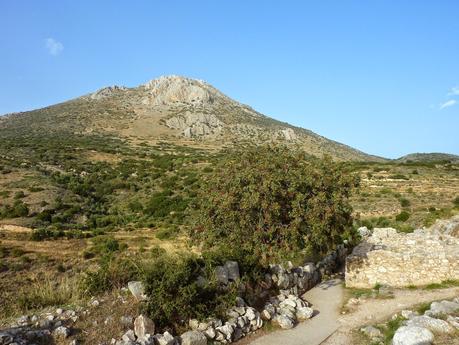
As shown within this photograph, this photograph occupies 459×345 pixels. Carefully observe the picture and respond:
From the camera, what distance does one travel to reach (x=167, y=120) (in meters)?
110

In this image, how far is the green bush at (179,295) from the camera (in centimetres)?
1134

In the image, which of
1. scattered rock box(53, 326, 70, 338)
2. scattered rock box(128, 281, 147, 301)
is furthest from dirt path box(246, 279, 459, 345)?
scattered rock box(53, 326, 70, 338)

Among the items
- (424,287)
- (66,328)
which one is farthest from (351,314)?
(66,328)

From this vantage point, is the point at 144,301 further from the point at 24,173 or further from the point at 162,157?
the point at 162,157

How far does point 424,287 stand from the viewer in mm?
16641

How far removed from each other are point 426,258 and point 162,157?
56121mm

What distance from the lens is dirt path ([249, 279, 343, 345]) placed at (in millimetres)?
12070

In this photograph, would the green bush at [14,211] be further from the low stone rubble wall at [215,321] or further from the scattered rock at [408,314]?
the scattered rock at [408,314]

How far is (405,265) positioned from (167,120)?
97237mm

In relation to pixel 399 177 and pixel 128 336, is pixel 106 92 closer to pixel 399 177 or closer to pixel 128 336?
pixel 399 177

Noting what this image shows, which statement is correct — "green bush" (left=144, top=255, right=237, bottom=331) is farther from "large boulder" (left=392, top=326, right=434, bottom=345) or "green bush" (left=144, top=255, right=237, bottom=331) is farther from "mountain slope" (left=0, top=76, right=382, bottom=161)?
"mountain slope" (left=0, top=76, right=382, bottom=161)

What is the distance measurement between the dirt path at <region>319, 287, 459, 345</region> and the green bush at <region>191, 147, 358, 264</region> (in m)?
2.85

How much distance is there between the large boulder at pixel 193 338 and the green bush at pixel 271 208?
16.2ft

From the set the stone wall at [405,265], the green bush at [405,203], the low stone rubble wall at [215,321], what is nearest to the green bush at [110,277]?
the low stone rubble wall at [215,321]
